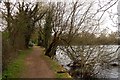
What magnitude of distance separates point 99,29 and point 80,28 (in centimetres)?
297

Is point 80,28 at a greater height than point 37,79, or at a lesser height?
greater

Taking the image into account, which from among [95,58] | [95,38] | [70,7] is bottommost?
[95,58]

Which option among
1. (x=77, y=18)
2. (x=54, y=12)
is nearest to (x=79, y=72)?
(x=77, y=18)

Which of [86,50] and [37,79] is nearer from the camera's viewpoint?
[37,79]

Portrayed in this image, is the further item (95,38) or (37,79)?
(95,38)

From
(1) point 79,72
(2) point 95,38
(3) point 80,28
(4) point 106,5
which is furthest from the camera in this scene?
(3) point 80,28

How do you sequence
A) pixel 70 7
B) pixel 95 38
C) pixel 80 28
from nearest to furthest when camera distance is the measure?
pixel 95 38, pixel 80 28, pixel 70 7

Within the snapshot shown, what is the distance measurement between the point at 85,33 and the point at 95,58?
2590 millimetres

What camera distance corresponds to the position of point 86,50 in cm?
2347

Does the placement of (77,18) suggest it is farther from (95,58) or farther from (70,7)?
(95,58)

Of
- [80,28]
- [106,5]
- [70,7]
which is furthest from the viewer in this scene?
[70,7]

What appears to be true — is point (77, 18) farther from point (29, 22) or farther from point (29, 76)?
point (29, 22)

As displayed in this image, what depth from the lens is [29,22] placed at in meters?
39.5

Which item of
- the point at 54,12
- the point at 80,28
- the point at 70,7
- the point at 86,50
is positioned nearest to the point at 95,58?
the point at 86,50
